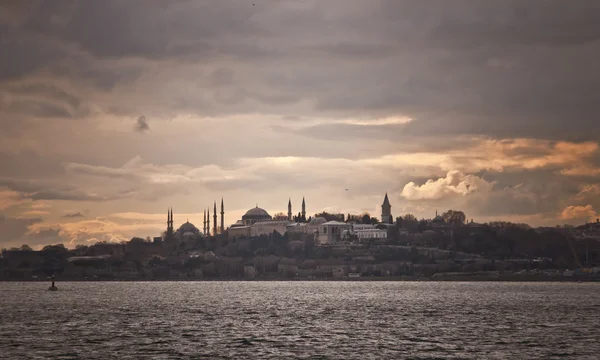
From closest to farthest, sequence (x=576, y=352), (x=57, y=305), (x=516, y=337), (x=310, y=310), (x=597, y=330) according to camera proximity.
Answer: (x=576, y=352), (x=516, y=337), (x=597, y=330), (x=310, y=310), (x=57, y=305)

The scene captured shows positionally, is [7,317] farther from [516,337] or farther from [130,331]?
[516,337]

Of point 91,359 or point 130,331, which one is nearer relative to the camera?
point 91,359

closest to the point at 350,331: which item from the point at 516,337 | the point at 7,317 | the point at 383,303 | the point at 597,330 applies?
the point at 516,337

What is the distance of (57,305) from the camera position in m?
126

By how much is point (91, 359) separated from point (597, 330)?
1665 inches

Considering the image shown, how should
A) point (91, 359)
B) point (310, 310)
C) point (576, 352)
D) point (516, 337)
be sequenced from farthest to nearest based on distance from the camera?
point (310, 310) → point (516, 337) → point (576, 352) → point (91, 359)

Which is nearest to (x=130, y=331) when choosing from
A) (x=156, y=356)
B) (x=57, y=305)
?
(x=156, y=356)

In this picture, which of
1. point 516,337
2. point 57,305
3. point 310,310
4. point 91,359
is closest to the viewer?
point 91,359

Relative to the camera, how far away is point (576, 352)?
222ft

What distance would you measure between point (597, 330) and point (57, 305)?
6689 centimetres

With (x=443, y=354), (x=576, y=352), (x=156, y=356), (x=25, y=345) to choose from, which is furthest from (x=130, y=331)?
(x=576, y=352)

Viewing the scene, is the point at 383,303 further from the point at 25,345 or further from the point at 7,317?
the point at 25,345

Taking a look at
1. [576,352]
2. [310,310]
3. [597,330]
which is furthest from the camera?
[310,310]

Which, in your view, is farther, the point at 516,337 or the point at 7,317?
the point at 7,317
